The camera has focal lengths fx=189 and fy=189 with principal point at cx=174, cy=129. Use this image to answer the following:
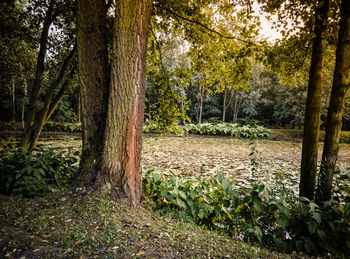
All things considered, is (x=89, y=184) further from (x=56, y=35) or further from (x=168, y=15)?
(x=56, y=35)

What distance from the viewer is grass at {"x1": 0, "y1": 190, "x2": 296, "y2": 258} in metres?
1.64

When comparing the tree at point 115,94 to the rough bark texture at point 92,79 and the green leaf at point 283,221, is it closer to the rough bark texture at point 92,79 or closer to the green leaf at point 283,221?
the rough bark texture at point 92,79

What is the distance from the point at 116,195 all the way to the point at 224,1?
4.35 meters

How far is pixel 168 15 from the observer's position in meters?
4.14

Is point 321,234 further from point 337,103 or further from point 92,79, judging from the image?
point 92,79

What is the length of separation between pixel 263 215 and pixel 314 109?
1.93 m

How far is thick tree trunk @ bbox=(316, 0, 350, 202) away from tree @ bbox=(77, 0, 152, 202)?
2.74 m

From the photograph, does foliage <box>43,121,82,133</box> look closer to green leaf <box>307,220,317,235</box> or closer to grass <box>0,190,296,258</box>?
grass <box>0,190,296,258</box>

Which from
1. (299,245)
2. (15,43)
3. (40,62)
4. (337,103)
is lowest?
(299,245)

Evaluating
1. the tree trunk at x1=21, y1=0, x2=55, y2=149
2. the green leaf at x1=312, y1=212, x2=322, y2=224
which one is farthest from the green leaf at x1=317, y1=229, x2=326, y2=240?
the tree trunk at x1=21, y1=0, x2=55, y2=149

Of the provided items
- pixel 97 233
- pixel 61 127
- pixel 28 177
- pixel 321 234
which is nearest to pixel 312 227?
pixel 321 234

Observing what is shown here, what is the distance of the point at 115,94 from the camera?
7.67ft

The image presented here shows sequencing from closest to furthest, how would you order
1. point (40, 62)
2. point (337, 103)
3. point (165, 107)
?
point (337, 103) → point (165, 107) → point (40, 62)

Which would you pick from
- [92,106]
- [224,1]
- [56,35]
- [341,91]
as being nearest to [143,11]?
[92,106]
